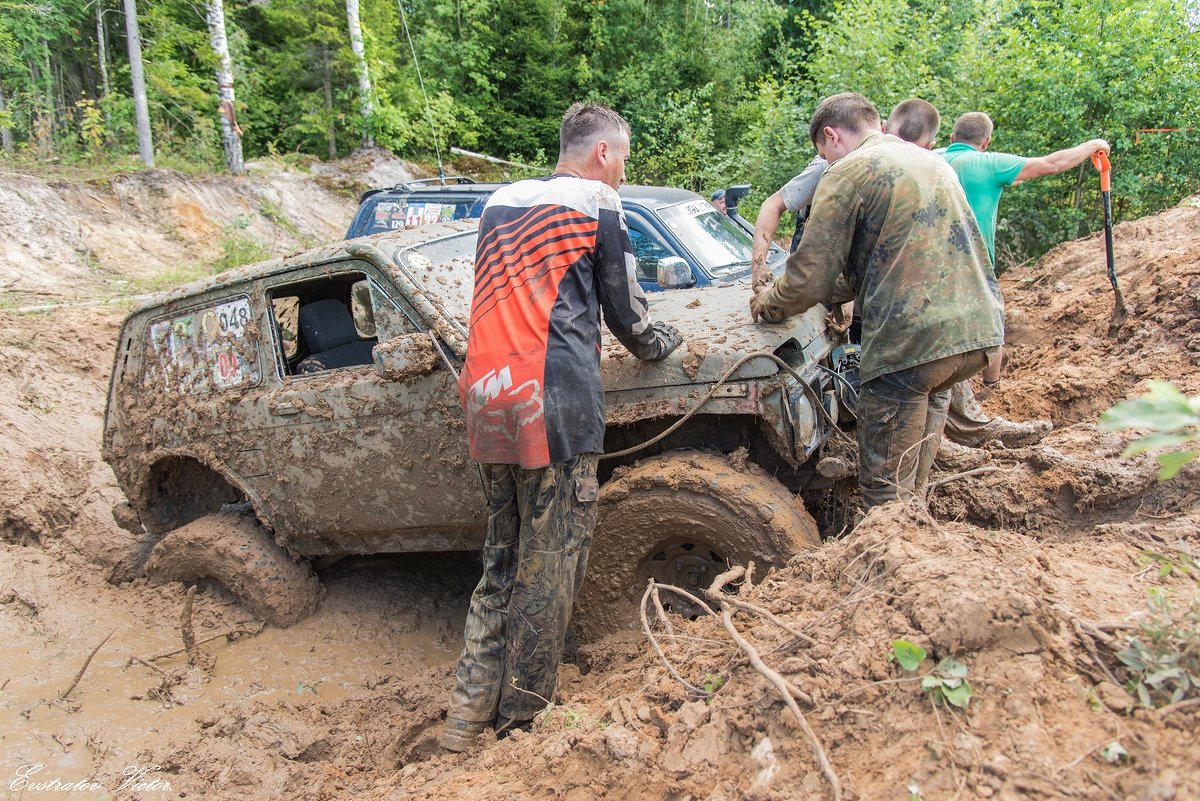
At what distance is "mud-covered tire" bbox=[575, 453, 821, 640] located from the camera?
319 centimetres

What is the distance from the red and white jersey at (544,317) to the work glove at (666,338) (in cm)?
26

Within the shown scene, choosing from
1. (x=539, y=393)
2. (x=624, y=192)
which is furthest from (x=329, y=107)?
(x=539, y=393)

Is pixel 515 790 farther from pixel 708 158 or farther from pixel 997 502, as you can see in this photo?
pixel 708 158

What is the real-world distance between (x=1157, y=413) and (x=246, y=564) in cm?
414

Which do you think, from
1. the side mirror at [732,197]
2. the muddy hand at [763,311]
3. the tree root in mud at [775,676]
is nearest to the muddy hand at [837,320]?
the muddy hand at [763,311]

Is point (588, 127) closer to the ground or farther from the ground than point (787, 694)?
farther from the ground

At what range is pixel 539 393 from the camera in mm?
2910

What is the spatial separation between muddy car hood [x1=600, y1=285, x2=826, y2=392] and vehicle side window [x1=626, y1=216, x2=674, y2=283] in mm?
2305

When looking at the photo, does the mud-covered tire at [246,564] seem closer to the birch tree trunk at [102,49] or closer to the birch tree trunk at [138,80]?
the birch tree trunk at [138,80]

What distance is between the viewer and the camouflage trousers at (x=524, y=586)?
3020 mm

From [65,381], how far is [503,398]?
6485 mm

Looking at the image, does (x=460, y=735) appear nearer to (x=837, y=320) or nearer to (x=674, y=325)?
(x=674, y=325)

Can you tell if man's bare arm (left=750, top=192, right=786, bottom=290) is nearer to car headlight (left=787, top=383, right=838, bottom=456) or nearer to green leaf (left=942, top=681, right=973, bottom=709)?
car headlight (left=787, top=383, right=838, bottom=456)

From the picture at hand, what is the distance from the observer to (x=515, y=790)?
2463 millimetres
